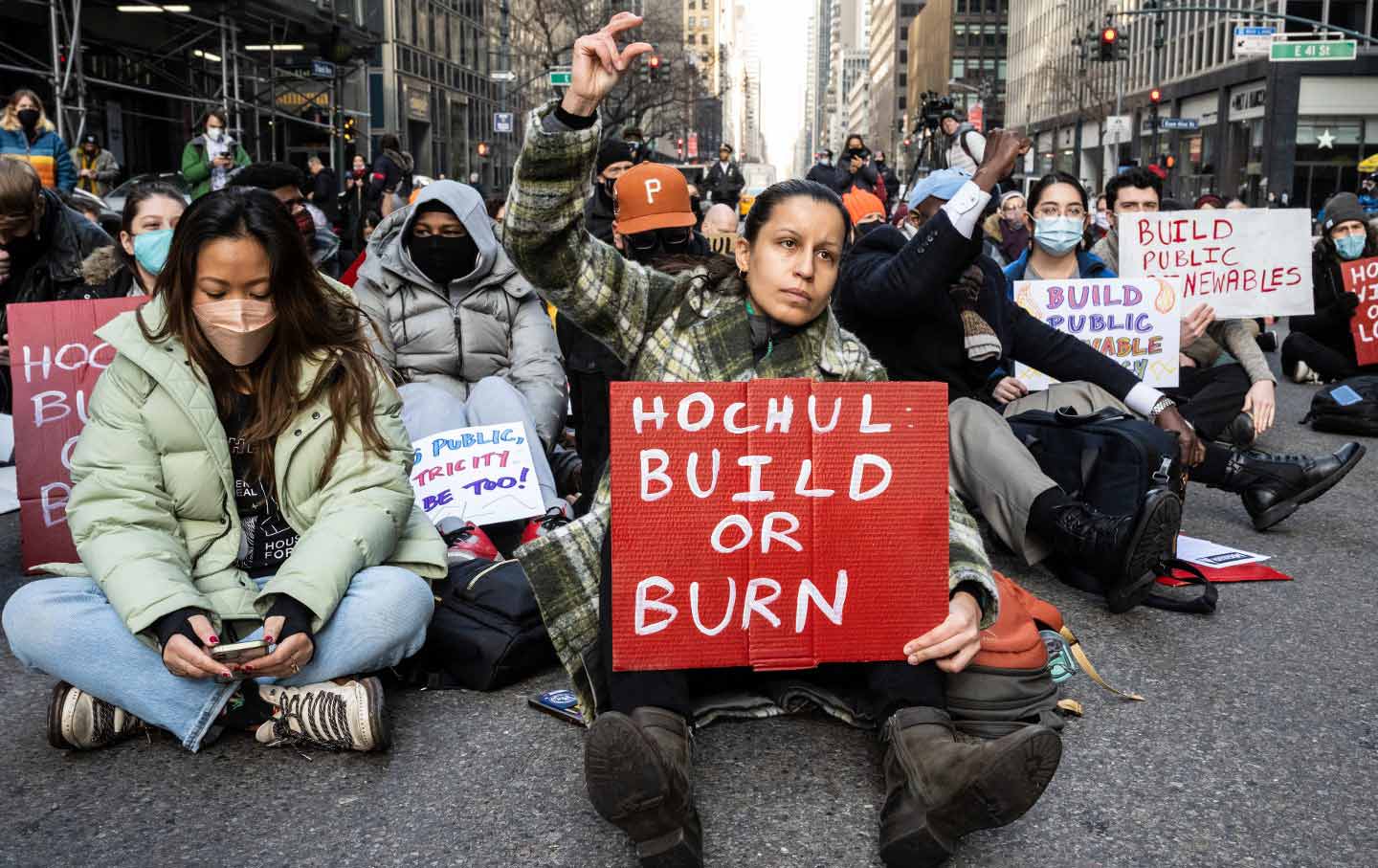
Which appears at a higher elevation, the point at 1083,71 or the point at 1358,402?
the point at 1083,71

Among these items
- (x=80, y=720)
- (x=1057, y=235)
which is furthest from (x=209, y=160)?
(x=80, y=720)

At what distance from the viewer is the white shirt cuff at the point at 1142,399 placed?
16.2 ft

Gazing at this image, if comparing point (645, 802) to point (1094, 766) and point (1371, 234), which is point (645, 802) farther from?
point (1371, 234)

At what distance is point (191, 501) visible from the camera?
3.41m

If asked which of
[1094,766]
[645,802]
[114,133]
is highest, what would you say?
[114,133]

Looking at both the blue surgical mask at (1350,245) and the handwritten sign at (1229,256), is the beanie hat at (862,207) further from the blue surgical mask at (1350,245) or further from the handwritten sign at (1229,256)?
the blue surgical mask at (1350,245)

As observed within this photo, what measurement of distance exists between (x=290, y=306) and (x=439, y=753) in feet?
4.14

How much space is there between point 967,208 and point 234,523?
90.8 inches

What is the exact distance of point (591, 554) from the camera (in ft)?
10.2

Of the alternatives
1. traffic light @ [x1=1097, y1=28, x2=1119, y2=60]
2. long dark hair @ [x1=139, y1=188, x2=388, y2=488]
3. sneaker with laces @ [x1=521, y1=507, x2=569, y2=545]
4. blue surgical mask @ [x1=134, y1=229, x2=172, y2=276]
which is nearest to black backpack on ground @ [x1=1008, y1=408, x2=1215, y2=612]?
sneaker with laces @ [x1=521, y1=507, x2=569, y2=545]

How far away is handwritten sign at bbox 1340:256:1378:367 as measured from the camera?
903 cm

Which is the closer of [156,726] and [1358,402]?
[156,726]

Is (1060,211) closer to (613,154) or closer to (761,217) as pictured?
(761,217)

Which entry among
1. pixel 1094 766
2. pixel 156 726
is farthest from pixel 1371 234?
pixel 156 726
